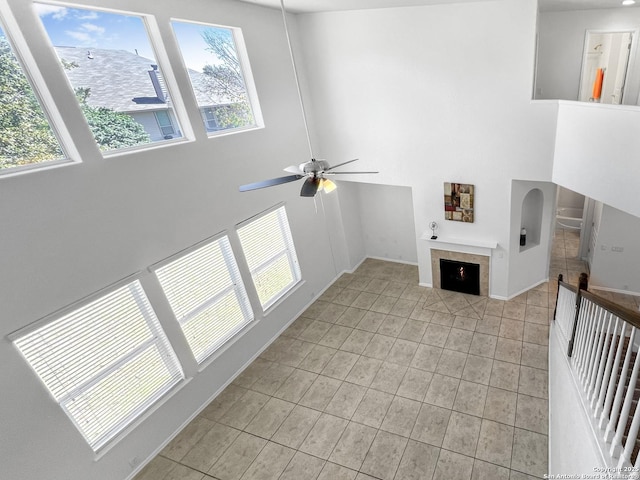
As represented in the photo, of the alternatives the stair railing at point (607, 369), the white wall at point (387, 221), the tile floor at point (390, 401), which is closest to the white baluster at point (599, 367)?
the stair railing at point (607, 369)

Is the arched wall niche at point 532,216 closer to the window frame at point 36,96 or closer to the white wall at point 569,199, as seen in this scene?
the white wall at point 569,199

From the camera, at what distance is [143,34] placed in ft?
14.8

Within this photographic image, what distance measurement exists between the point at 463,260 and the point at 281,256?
3976 millimetres

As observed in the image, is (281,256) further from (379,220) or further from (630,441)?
(630,441)

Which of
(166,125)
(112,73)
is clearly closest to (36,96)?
(112,73)

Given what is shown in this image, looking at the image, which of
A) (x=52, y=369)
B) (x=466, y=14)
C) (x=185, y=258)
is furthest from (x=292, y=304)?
(x=466, y=14)

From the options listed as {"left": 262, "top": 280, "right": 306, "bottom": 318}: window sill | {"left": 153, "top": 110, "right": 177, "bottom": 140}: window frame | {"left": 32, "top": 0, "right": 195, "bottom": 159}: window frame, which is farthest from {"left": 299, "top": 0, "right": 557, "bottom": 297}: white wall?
{"left": 153, "top": 110, "right": 177, "bottom": 140}: window frame

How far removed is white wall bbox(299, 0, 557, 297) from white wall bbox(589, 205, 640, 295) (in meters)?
1.97

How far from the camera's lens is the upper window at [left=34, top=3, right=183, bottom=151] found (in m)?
3.86

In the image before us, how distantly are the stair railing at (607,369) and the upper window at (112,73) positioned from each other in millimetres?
5391

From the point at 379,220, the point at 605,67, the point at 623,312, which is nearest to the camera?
the point at 623,312

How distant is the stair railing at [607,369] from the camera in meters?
1.96

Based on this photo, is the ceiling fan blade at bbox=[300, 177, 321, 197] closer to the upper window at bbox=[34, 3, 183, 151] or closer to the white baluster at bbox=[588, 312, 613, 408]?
the upper window at bbox=[34, 3, 183, 151]

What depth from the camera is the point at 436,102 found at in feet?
20.6
